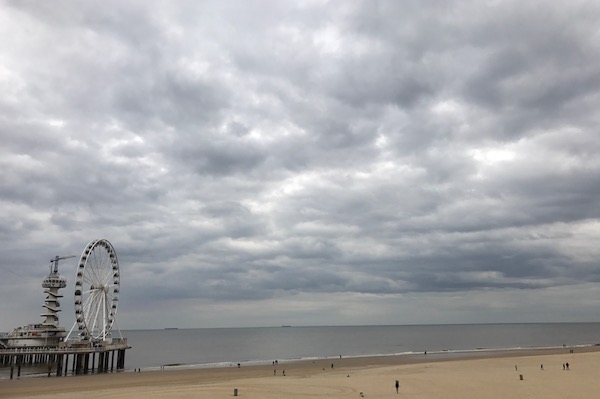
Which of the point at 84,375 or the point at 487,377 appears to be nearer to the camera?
the point at 487,377

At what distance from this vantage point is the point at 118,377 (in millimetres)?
65688

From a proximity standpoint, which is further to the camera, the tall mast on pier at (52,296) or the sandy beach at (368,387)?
the tall mast on pier at (52,296)

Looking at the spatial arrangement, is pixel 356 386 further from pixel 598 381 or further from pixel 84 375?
pixel 84 375

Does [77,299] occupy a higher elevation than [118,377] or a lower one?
higher

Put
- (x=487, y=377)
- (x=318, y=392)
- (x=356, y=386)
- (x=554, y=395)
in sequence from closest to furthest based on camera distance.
A: (x=554, y=395) < (x=318, y=392) < (x=356, y=386) < (x=487, y=377)

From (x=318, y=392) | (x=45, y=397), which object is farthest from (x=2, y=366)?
(x=318, y=392)

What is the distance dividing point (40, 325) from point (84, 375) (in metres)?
18.5

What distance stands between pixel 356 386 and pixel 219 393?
13.2 m

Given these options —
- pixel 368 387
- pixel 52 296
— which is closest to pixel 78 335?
pixel 52 296

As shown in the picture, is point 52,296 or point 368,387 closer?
point 368,387

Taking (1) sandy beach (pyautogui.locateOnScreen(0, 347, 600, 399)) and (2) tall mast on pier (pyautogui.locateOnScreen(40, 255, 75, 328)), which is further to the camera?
(2) tall mast on pier (pyautogui.locateOnScreen(40, 255, 75, 328))

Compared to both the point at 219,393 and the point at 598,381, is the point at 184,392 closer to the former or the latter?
the point at 219,393

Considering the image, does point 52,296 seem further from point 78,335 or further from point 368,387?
point 368,387

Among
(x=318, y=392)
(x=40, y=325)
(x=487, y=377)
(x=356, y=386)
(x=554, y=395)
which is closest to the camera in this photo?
(x=554, y=395)
